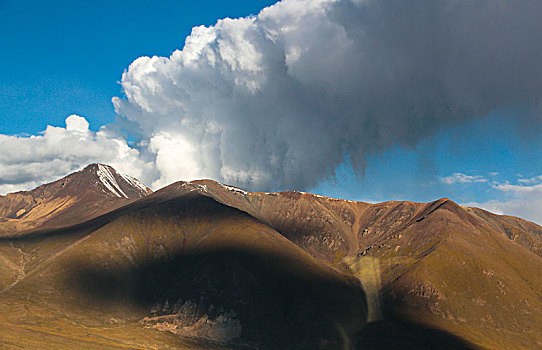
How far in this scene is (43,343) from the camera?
19625cm

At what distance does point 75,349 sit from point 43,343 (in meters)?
14.7

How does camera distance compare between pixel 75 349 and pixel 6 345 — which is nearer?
pixel 6 345

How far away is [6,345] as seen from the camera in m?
175

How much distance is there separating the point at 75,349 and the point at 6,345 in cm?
3060

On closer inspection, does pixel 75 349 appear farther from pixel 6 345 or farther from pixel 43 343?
pixel 6 345

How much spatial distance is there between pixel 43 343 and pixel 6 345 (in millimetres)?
23124

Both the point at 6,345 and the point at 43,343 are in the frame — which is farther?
the point at 43,343

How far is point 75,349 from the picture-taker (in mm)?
197000

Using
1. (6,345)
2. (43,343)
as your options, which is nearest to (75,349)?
(43,343)
